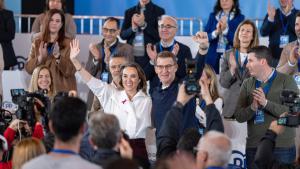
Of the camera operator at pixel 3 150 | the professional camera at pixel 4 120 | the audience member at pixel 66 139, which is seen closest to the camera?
the audience member at pixel 66 139

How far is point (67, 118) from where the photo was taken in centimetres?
600

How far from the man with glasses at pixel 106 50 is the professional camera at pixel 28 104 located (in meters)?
1.96

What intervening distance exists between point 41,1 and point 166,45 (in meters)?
4.03

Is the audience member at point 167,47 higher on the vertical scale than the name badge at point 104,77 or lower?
higher

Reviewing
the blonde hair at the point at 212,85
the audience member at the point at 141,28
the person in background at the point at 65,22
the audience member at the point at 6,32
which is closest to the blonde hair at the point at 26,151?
the blonde hair at the point at 212,85

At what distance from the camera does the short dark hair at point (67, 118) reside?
598 cm

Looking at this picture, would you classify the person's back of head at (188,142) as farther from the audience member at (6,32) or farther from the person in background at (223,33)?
the audience member at (6,32)

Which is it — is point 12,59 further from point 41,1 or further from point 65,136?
point 65,136

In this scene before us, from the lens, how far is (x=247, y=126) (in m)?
9.70

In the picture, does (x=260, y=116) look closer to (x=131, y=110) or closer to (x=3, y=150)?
(x=131, y=110)

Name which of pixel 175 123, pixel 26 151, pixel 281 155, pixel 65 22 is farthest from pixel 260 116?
pixel 65 22

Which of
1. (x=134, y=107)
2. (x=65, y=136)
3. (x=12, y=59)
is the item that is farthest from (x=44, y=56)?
(x=65, y=136)

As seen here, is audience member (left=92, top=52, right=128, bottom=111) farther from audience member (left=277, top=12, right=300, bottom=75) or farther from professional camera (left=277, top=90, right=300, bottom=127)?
professional camera (left=277, top=90, right=300, bottom=127)

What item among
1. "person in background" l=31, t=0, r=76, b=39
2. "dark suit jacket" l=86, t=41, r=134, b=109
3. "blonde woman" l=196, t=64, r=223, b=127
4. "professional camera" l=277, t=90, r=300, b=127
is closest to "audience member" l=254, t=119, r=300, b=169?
"professional camera" l=277, t=90, r=300, b=127
